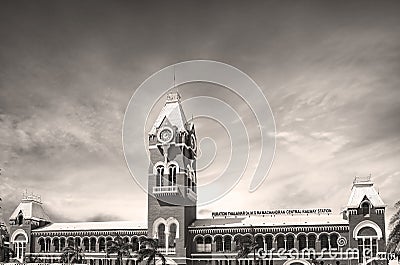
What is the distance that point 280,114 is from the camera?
44188 millimetres

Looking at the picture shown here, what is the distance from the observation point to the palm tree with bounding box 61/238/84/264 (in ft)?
226

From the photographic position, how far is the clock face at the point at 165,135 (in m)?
68.7

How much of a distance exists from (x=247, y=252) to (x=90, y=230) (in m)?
20.7

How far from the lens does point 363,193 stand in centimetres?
6291

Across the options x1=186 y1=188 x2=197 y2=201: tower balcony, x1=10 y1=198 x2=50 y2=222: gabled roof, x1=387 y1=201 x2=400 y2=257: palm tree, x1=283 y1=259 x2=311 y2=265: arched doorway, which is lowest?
x1=283 y1=259 x2=311 y2=265: arched doorway

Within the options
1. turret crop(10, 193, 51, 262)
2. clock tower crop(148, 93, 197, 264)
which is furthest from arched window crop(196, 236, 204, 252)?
turret crop(10, 193, 51, 262)

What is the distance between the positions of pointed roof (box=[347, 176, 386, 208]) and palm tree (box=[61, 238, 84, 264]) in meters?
32.0

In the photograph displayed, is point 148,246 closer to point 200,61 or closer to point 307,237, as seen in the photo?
point 307,237

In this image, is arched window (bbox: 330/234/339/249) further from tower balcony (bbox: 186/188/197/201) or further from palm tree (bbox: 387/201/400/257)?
palm tree (bbox: 387/201/400/257)

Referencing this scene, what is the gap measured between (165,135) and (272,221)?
628 inches

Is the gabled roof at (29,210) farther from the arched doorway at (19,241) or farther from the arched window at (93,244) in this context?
the arched window at (93,244)

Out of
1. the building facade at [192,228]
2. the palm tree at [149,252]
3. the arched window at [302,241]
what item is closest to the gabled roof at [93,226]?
the building facade at [192,228]

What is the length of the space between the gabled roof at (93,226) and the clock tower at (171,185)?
367cm

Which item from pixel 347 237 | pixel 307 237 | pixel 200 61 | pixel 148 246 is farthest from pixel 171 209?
pixel 200 61
